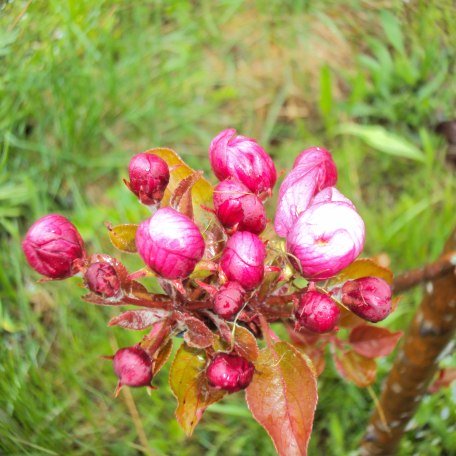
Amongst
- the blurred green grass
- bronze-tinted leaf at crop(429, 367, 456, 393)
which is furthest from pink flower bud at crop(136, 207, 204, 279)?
bronze-tinted leaf at crop(429, 367, 456, 393)

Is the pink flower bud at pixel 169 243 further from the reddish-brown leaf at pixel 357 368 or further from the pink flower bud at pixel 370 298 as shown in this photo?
the reddish-brown leaf at pixel 357 368

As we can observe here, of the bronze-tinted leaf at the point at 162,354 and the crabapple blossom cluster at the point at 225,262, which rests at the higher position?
the crabapple blossom cluster at the point at 225,262

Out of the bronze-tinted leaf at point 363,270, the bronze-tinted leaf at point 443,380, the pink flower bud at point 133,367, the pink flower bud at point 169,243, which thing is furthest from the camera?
the bronze-tinted leaf at point 443,380

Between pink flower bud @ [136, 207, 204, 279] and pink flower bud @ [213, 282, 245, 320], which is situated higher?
pink flower bud @ [136, 207, 204, 279]

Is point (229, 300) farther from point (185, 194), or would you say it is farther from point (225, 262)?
point (185, 194)

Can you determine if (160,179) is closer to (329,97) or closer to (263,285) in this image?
(263,285)

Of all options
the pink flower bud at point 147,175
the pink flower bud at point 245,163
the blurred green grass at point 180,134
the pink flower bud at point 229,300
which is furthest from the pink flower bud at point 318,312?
the blurred green grass at point 180,134

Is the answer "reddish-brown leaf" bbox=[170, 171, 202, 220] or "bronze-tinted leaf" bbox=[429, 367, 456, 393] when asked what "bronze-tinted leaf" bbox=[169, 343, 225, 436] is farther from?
"bronze-tinted leaf" bbox=[429, 367, 456, 393]

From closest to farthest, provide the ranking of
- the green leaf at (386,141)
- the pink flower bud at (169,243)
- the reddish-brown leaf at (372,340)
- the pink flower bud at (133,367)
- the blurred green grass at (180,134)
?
the pink flower bud at (169,243)
the pink flower bud at (133,367)
the reddish-brown leaf at (372,340)
the blurred green grass at (180,134)
the green leaf at (386,141)

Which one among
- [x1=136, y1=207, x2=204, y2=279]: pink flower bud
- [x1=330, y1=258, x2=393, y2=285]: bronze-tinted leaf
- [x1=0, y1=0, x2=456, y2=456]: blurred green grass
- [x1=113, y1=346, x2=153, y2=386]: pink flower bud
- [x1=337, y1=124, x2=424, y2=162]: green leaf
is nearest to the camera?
[x1=136, y1=207, x2=204, y2=279]: pink flower bud
